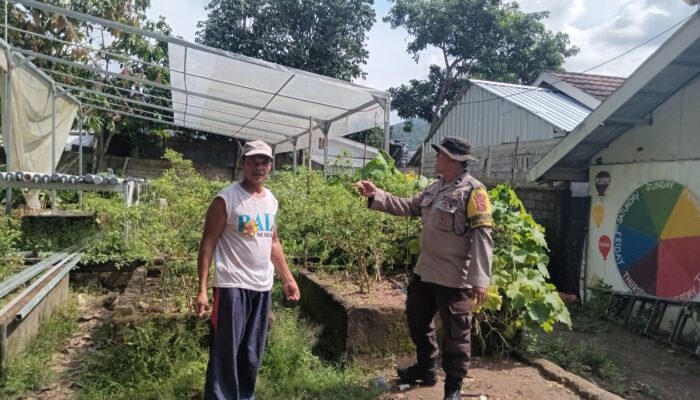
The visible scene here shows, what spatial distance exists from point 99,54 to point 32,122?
3045 millimetres

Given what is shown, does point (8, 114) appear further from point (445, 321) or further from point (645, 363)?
point (645, 363)

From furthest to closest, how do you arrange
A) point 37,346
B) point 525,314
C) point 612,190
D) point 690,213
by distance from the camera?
1. point 612,190
2. point 690,213
3. point 525,314
4. point 37,346

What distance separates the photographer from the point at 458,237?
340cm

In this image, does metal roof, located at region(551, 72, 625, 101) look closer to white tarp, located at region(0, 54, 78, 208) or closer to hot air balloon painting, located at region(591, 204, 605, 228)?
hot air balloon painting, located at region(591, 204, 605, 228)

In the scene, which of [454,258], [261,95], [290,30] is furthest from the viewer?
[290,30]

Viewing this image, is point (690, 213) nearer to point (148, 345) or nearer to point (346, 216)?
point (346, 216)

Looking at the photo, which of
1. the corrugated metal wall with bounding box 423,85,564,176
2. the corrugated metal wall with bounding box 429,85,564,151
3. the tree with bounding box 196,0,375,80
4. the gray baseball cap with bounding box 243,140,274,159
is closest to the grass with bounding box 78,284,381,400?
the gray baseball cap with bounding box 243,140,274,159

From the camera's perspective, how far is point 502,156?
33.7 ft

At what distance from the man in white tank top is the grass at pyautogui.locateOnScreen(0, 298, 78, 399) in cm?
140

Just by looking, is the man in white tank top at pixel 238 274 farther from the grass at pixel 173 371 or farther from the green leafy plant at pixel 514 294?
the green leafy plant at pixel 514 294

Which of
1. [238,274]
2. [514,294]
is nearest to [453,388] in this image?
[514,294]

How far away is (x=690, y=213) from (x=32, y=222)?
8.01 metres

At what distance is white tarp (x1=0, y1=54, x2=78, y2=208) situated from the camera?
763 cm

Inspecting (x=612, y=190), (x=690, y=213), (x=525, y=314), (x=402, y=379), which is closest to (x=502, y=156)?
(x=612, y=190)
